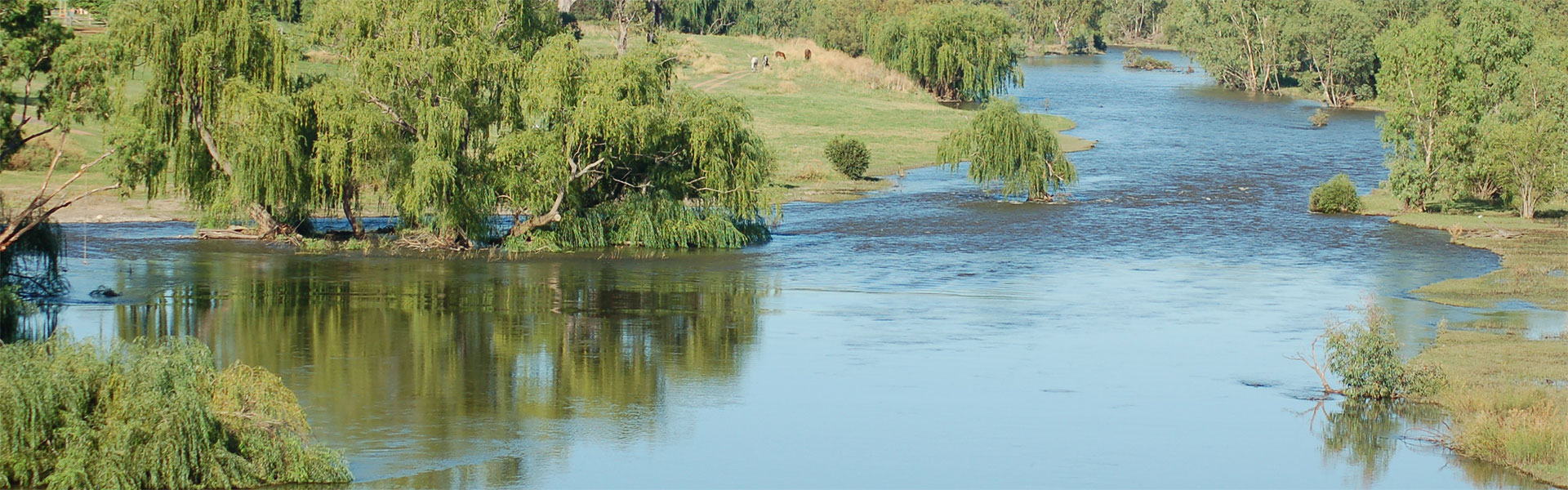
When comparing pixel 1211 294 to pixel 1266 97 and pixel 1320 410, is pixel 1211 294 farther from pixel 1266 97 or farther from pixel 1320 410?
pixel 1266 97

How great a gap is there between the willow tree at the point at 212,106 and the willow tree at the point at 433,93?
5.53ft

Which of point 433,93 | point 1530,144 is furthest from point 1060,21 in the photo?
point 433,93

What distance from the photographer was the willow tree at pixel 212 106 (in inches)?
1764

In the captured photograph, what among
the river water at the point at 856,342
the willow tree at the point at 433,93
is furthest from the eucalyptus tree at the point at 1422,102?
the willow tree at the point at 433,93

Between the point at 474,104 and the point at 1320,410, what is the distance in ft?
84.1

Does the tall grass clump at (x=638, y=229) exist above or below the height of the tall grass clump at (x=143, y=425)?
above

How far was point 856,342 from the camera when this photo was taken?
117 ft

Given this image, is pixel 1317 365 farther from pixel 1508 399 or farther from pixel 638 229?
pixel 638 229

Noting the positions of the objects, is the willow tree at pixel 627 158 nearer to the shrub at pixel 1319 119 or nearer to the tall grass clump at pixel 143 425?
the tall grass clump at pixel 143 425

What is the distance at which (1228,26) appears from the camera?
123 metres

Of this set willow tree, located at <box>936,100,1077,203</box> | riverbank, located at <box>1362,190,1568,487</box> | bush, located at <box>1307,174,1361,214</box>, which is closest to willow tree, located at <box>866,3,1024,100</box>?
willow tree, located at <box>936,100,1077,203</box>

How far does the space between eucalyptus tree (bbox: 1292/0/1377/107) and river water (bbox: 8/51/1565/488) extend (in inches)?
2028

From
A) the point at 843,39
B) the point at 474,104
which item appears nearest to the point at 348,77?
the point at 474,104

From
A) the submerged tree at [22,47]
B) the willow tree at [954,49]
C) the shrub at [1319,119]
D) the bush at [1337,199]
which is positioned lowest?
the bush at [1337,199]
